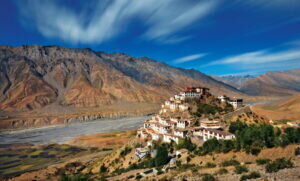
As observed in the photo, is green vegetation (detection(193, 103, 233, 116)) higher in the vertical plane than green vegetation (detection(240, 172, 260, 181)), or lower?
higher

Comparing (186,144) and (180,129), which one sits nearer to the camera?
(186,144)

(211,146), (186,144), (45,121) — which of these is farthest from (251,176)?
(45,121)

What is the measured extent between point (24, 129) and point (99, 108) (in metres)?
66.7

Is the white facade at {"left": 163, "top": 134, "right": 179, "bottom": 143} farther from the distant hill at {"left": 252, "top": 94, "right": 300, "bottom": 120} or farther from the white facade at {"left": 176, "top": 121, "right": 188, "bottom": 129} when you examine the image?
the distant hill at {"left": 252, "top": 94, "right": 300, "bottom": 120}

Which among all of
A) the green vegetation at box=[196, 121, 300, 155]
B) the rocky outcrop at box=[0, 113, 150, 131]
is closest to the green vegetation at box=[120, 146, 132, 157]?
the green vegetation at box=[196, 121, 300, 155]

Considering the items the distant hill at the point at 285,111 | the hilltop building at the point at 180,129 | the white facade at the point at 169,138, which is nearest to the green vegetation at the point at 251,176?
the hilltop building at the point at 180,129

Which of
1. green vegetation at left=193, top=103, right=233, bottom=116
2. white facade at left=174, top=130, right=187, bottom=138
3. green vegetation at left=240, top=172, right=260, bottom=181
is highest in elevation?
green vegetation at left=193, top=103, right=233, bottom=116

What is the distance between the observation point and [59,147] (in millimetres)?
74312

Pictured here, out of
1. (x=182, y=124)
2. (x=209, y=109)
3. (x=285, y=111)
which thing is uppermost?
(x=209, y=109)

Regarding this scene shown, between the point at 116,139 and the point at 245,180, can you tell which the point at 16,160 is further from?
the point at 245,180

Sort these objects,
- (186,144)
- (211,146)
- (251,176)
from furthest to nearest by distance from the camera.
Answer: (186,144), (211,146), (251,176)

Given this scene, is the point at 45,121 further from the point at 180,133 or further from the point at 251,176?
the point at 251,176

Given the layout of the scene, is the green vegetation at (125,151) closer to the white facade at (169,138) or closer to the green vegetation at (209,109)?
the white facade at (169,138)

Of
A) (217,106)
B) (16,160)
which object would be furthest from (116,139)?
(217,106)
